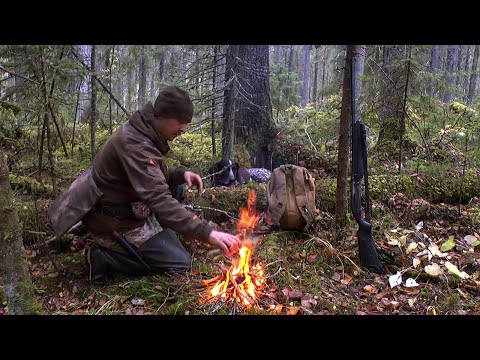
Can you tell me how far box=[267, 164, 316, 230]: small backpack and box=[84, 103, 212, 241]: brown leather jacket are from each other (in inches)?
64.7

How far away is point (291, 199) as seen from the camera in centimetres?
502

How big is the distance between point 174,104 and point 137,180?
862mm

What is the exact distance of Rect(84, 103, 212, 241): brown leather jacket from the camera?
129 inches

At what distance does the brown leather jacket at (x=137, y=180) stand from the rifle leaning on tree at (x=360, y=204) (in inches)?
79.6

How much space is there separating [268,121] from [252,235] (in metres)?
4.02

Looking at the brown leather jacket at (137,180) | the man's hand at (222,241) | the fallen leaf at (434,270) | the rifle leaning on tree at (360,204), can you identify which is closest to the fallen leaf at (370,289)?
the rifle leaning on tree at (360,204)

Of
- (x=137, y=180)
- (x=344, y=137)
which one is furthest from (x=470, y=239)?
(x=137, y=180)

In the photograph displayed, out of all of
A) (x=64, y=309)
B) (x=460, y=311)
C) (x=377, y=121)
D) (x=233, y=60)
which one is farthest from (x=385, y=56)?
(x=64, y=309)

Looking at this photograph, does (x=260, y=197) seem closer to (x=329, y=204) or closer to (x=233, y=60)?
(x=329, y=204)

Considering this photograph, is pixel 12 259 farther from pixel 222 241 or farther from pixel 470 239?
pixel 470 239

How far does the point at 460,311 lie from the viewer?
3.55 meters

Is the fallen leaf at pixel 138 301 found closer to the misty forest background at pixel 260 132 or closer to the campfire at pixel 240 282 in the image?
the campfire at pixel 240 282

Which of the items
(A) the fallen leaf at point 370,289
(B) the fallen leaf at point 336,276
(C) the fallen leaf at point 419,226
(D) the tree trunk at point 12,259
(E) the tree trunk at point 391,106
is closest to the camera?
(D) the tree trunk at point 12,259

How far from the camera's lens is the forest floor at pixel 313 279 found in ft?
11.9
